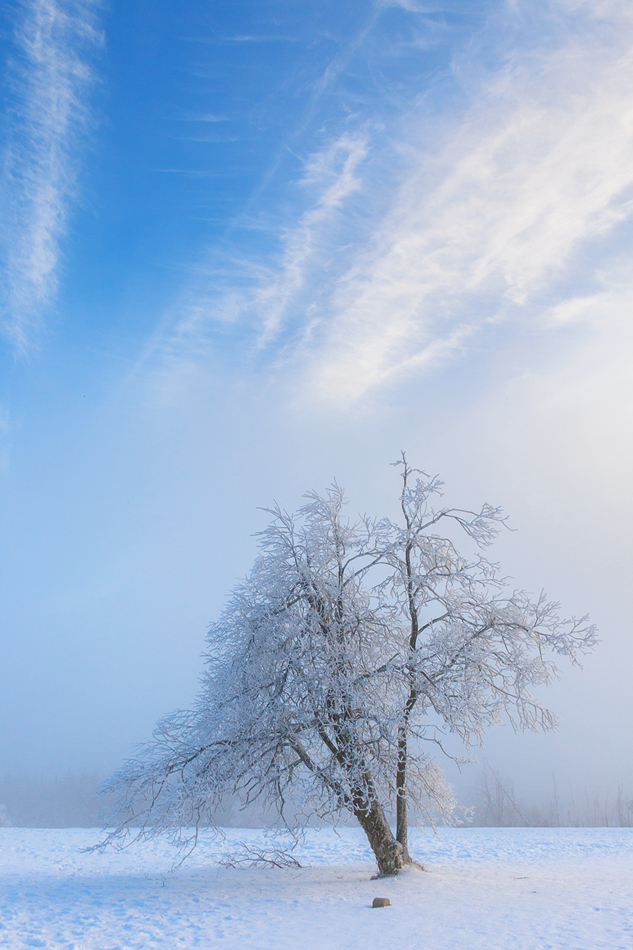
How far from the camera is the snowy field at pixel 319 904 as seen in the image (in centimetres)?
774

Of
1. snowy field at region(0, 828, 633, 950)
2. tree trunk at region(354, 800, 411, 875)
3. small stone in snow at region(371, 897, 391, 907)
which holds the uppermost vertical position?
tree trunk at region(354, 800, 411, 875)

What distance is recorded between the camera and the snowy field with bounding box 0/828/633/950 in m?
7.74

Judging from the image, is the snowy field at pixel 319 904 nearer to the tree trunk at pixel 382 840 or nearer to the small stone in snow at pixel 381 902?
the small stone in snow at pixel 381 902

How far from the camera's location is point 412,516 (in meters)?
13.2

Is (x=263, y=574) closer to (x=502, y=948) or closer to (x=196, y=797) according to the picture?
(x=196, y=797)

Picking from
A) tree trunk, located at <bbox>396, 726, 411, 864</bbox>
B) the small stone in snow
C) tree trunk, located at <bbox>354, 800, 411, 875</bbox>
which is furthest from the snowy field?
tree trunk, located at <bbox>396, 726, 411, 864</bbox>

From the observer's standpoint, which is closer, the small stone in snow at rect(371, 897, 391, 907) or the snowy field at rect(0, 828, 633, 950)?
the snowy field at rect(0, 828, 633, 950)

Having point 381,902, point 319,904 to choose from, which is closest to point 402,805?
point 381,902

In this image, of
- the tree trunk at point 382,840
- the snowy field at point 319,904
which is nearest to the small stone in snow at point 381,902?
the snowy field at point 319,904

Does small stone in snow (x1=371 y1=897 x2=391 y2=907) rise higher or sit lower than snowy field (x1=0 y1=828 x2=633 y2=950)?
higher

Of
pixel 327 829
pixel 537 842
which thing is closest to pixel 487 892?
pixel 537 842

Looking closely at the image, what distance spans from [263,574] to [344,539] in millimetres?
1880

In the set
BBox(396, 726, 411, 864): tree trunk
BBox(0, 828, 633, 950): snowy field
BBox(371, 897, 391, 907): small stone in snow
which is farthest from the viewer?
BBox(396, 726, 411, 864): tree trunk

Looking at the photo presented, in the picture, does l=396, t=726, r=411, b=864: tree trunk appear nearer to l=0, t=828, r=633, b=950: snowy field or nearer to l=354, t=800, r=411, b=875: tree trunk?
l=354, t=800, r=411, b=875: tree trunk
